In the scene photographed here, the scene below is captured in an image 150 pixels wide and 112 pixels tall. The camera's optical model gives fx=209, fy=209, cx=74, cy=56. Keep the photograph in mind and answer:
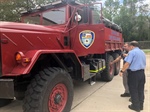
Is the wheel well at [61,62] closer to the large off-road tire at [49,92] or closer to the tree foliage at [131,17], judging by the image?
the large off-road tire at [49,92]

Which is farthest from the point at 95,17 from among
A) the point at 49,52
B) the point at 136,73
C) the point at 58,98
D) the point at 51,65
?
the point at 58,98

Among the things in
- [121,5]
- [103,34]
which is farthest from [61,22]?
[121,5]

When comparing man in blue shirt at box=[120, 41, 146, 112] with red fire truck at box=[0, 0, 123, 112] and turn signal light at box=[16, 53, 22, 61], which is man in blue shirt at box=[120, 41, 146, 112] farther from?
turn signal light at box=[16, 53, 22, 61]

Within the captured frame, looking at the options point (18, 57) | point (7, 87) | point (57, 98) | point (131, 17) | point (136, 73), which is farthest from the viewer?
point (131, 17)

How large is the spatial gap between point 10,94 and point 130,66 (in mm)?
2762

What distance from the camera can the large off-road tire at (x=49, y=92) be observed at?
11.8 ft

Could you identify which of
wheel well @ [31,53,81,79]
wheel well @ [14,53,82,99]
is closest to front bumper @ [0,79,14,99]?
wheel well @ [14,53,82,99]

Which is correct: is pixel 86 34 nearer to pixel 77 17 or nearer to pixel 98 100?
pixel 77 17

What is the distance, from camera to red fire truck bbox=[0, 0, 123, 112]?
3.56 metres

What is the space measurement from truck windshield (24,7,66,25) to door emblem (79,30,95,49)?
2.38 ft

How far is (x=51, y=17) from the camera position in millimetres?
5613

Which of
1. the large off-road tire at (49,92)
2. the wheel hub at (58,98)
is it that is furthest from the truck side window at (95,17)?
the wheel hub at (58,98)

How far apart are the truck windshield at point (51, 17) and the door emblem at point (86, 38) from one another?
0.72m

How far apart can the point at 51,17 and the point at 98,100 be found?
2.53 metres
